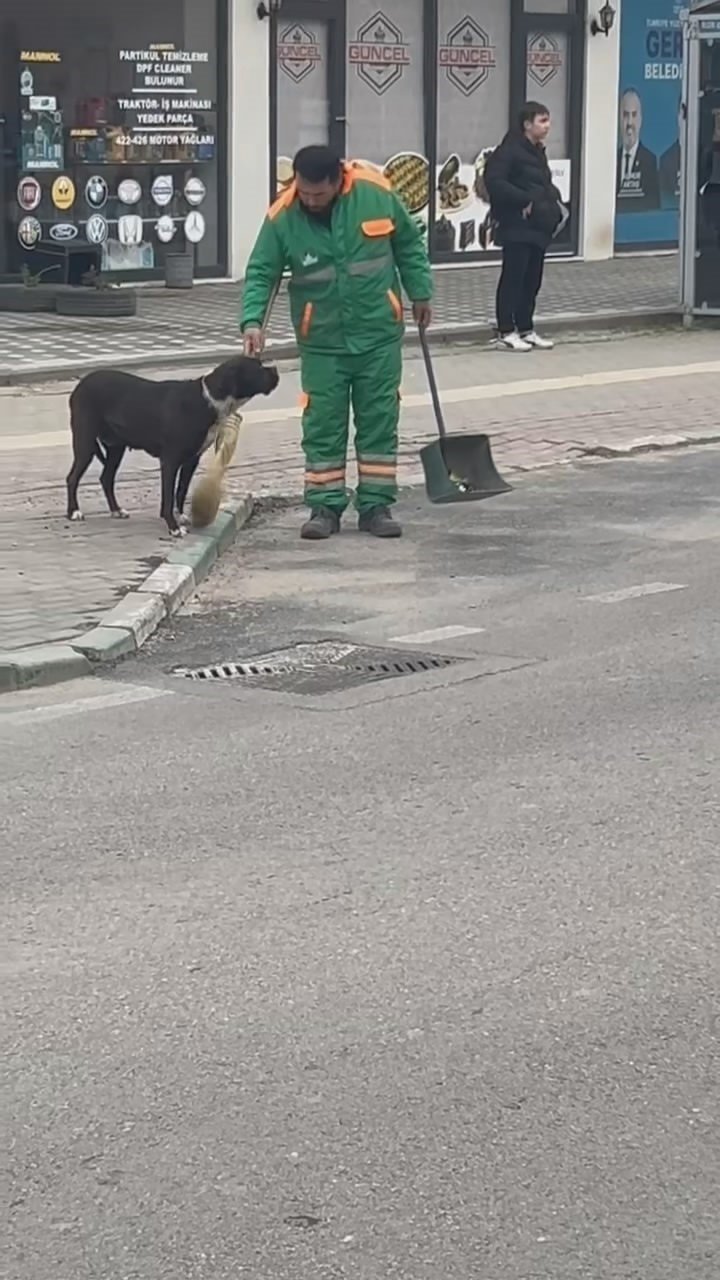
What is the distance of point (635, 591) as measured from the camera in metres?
9.41

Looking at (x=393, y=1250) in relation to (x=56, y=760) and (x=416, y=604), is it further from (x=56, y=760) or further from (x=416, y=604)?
(x=416, y=604)

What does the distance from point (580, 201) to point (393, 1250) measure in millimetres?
24150

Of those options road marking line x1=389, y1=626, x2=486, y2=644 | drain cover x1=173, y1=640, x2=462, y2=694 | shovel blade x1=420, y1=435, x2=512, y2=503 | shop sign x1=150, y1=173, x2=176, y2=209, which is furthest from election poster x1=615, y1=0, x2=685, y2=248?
drain cover x1=173, y1=640, x2=462, y2=694

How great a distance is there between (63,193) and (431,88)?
5.00m

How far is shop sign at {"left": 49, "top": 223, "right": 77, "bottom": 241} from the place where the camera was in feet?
70.9

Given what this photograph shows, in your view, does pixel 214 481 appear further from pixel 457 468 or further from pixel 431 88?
pixel 431 88

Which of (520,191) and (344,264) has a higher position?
(520,191)

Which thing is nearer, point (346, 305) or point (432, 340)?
point (346, 305)

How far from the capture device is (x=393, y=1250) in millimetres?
3789

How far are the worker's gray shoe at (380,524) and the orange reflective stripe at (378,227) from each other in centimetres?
133

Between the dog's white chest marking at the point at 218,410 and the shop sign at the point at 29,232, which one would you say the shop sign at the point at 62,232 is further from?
the dog's white chest marking at the point at 218,410

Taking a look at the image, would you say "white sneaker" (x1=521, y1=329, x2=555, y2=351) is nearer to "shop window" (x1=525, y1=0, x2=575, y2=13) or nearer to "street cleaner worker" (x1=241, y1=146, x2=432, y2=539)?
"shop window" (x1=525, y1=0, x2=575, y2=13)

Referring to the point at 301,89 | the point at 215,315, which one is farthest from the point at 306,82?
the point at 215,315

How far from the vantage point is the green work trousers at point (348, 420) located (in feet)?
34.5
